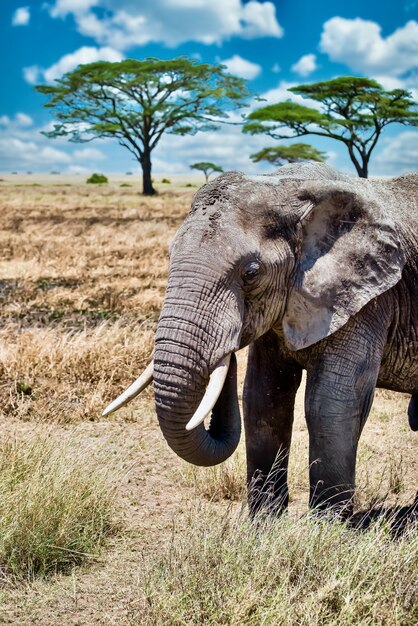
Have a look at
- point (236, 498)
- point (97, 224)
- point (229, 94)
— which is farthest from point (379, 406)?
point (229, 94)

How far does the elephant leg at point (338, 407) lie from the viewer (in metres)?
3.85

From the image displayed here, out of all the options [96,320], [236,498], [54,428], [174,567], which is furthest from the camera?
[96,320]

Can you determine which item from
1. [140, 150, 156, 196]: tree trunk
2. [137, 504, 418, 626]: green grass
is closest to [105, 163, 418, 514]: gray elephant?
[137, 504, 418, 626]: green grass

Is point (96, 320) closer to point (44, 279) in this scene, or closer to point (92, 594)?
point (44, 279)

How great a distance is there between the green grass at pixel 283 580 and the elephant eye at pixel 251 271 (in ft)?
3.64

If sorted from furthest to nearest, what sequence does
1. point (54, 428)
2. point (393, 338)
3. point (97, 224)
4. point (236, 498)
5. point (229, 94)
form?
point (229, 94) → point (97, 224) → point (54, 428) → point (236, 498) → point (393, 338)

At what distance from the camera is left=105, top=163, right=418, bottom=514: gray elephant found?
3.37m

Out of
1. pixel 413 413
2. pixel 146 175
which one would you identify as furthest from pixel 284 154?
pixel 413 413

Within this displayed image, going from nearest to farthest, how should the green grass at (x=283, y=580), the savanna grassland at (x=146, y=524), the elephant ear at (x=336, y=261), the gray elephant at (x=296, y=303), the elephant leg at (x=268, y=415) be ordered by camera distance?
the green grass at (x=283, y=580) → the savanna grassland at (x=146, y=524) → the gray elephant at (x=296, y=303) → the elephant ear at (x=336, y=261) → the elephant leg at (x=268, y=415)

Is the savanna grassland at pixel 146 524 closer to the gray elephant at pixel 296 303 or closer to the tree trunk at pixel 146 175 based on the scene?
the gray elephant at pixel 296 303

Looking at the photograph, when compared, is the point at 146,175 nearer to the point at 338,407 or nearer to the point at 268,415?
the point at 268,415

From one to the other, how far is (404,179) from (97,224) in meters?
17.6

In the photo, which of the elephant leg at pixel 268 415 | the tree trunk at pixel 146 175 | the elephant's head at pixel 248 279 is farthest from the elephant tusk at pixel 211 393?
the tree trunk at pixel 146 175

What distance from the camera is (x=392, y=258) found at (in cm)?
386
